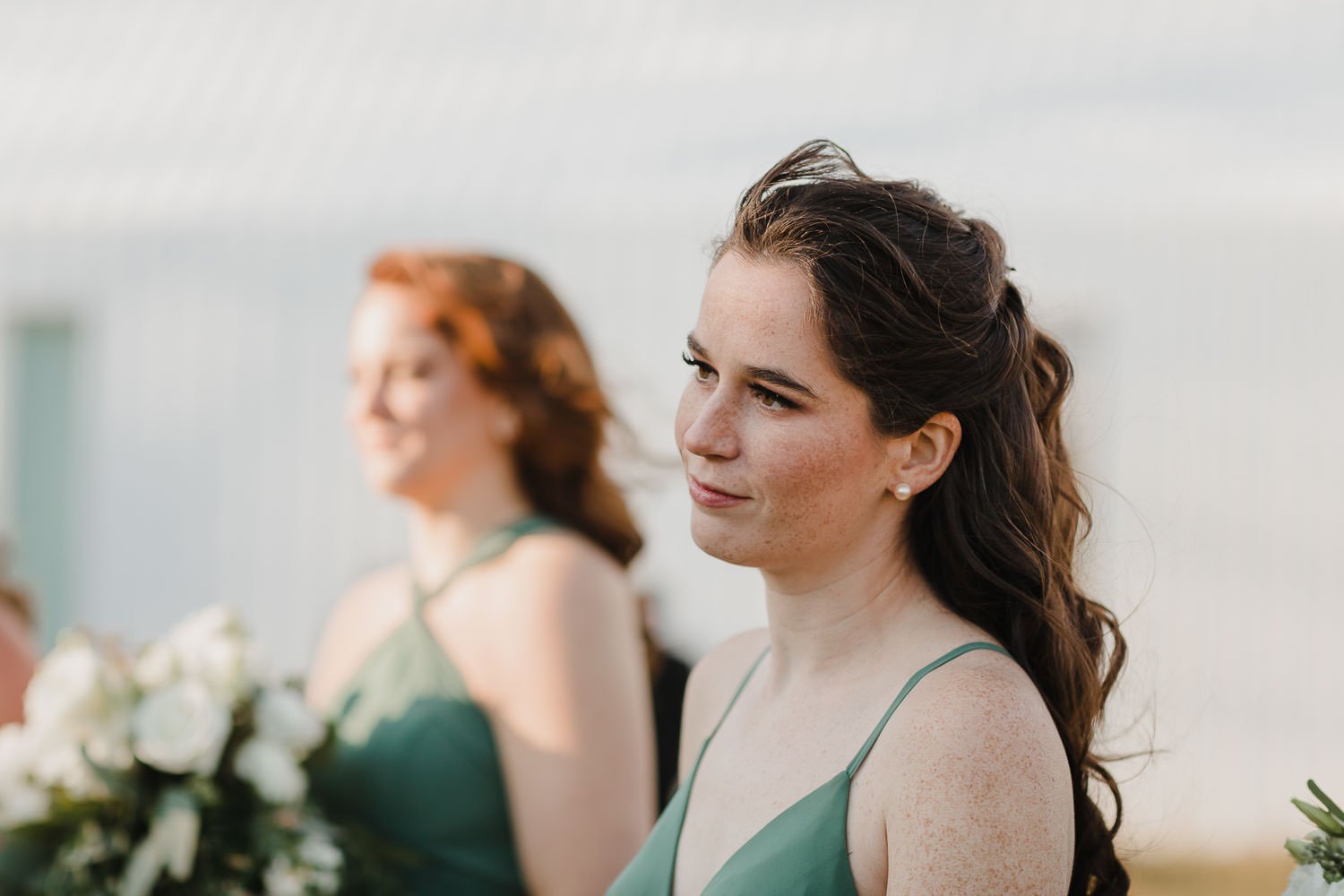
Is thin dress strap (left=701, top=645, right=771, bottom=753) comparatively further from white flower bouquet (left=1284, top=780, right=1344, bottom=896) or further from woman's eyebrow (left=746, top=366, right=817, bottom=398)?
white flower bouquet (left=1284, top=780, right=1344, bottom=896)

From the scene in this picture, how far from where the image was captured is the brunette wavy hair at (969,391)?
186 centimetres

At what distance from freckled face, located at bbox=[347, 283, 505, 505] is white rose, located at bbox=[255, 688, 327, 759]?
567mm

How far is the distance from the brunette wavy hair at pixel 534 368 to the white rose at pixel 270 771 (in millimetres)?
892

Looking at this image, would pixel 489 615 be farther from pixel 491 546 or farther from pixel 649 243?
pixel 649 243

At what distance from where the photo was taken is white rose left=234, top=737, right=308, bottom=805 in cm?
316

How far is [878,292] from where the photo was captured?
1.85m

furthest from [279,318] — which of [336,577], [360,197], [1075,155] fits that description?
[1075,155]

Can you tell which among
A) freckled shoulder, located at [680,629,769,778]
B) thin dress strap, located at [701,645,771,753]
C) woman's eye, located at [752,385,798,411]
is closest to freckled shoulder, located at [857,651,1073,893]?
woman's eye, located at [752,385,798,411]

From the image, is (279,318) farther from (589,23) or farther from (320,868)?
(320,868)

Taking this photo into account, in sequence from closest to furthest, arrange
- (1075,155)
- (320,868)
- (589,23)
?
(320,868) → (1075,155) → (589,23)

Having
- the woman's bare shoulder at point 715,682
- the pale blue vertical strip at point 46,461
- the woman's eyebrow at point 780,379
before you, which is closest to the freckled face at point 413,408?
the woman's bare shoulder at point 715,682

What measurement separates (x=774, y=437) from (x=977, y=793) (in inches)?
20.1

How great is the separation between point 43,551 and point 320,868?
5624 millimetres

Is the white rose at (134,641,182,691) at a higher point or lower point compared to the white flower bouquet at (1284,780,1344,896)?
lower
